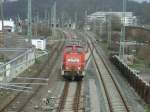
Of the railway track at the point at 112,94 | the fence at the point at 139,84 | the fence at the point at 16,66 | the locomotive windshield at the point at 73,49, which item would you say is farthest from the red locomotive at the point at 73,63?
the fence at the point at 139,84

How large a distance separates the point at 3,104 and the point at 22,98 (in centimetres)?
275

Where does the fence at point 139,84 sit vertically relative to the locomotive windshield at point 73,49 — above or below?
below

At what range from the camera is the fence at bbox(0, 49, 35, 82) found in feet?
103

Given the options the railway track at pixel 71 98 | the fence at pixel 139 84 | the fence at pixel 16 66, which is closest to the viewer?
the railway track at pixel 71 98

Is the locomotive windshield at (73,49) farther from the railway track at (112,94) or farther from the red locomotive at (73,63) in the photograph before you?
the railway track at (112,94)

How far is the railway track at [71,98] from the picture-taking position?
85.3 ft

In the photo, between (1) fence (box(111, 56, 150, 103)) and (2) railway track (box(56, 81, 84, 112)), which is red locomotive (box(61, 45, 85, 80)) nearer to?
(2) railway track (box(56, 81, 84, 112))

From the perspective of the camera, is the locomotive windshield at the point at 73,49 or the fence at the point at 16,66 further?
the locomotive windshield at the point at 73,49

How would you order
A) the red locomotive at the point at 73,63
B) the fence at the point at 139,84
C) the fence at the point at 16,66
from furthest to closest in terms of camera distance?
1. the red locomotive at the point at 73,63
2. the fence at the point at 16,66
3. the fence at the point at 139,84

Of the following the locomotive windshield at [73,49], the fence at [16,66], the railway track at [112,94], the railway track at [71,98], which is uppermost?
the locomotive windshield at [73,49]

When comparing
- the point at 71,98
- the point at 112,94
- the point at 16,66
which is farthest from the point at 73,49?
the point at 71,98

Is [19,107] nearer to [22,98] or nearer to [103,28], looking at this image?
[22,98]

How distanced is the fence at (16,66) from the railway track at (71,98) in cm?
375

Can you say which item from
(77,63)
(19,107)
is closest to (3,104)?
(19,107)
